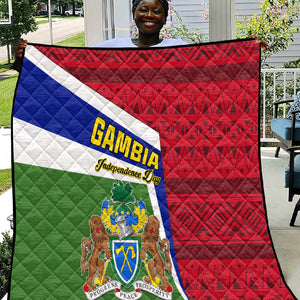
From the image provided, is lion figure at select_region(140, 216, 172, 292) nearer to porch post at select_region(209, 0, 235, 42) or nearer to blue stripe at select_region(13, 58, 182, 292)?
blue stripe at select_region(13, 58, 182, 292)

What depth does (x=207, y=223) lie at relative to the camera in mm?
2410

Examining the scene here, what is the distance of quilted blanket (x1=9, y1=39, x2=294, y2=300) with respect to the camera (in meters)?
2.38

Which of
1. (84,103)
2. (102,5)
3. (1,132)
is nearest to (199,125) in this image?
(84,103)

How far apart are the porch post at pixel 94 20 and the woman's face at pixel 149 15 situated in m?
0.84

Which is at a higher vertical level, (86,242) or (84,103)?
(84,103)

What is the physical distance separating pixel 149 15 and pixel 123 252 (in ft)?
3.65

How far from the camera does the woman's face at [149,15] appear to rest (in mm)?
2840

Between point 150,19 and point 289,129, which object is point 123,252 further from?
point 289,129

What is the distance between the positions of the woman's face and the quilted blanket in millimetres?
512

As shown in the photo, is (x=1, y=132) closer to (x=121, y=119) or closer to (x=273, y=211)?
(x=273, y=211)

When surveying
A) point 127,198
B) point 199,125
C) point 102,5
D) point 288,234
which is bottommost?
point 288,234

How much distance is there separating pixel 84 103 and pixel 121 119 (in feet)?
0.52

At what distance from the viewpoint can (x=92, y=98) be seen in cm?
240

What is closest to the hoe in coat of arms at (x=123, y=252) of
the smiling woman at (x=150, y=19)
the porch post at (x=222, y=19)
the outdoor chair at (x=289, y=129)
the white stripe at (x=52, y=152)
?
the white stripe at (x=52, y=152)
